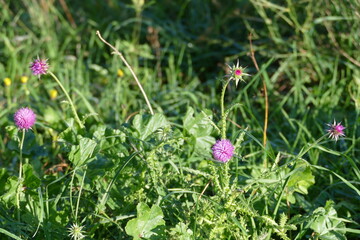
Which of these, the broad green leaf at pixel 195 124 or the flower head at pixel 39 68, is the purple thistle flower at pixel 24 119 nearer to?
the flower head at pixel 39 68

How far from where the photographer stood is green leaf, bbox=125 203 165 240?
1405 mm

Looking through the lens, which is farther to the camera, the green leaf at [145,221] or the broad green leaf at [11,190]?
the broad green leaf at [11,190]

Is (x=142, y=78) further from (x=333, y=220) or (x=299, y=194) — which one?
(x=333, y=220)

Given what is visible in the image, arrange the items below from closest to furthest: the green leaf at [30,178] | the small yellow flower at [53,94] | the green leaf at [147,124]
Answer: the green leaf at [30,178] → the green leaf at [147,124] → the small yellow flower at [53,94]

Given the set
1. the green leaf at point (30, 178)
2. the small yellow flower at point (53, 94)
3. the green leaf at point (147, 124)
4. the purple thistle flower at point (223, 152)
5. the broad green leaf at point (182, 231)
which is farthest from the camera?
the small yellow flower at point (53, 94)

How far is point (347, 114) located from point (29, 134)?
1.35 metres

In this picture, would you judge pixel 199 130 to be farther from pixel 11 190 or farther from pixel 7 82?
pixel 7 82

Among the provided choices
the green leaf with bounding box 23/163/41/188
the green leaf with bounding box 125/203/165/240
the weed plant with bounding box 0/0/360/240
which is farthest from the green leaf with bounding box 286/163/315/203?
the green leaf with bounding box 23/163/41/188

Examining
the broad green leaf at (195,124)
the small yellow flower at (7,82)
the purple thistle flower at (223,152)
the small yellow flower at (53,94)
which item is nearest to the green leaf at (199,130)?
the broad green leaf at (195,124)

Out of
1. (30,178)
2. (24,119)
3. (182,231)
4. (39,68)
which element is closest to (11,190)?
(30,178)

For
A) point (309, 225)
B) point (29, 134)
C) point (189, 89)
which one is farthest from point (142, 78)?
point (309, 225)

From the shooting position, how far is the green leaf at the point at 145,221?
1.41 meters

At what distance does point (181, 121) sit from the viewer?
2.43 meters

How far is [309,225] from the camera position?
1493 mm
